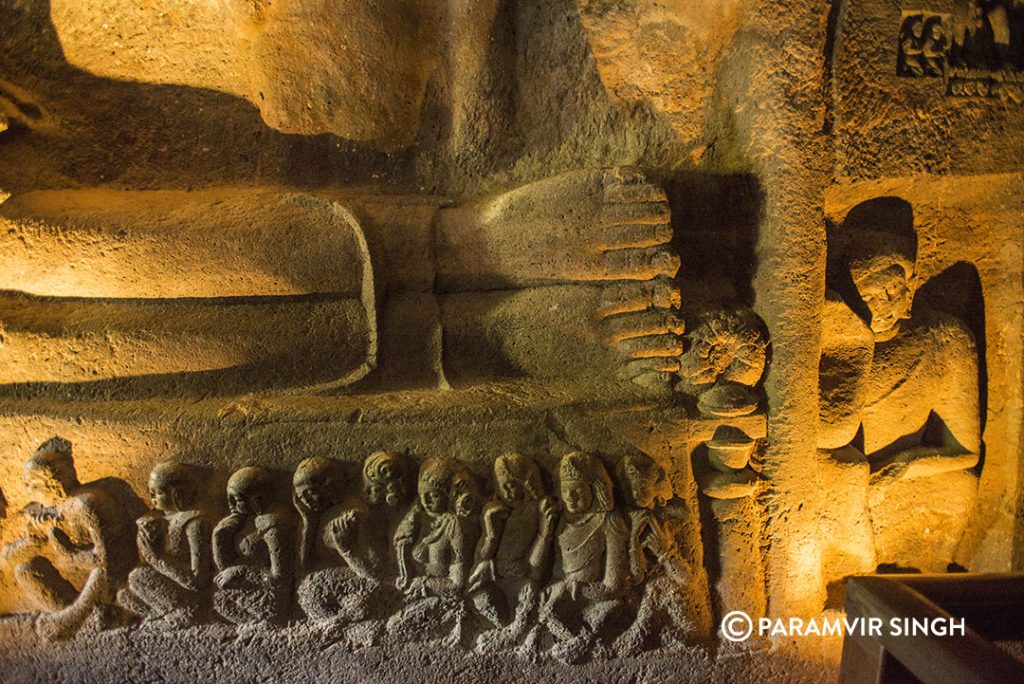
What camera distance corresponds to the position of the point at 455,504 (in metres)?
1.96

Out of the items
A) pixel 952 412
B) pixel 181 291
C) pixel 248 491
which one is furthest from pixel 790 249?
pixel 181 291

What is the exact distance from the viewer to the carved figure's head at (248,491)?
1948 millimetres

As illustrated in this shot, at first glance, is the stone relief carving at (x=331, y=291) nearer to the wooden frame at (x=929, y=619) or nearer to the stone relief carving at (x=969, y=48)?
the wooden frame at (x=929, y=619)

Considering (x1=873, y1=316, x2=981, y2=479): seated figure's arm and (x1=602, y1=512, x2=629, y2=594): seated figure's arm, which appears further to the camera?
(x1=873, y1=316, x2=981, y2=479): seated figure's arm

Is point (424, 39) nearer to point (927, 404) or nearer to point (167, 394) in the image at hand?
point (167, 394)

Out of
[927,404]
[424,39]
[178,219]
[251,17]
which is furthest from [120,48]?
[927,404]

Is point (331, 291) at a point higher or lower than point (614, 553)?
higher

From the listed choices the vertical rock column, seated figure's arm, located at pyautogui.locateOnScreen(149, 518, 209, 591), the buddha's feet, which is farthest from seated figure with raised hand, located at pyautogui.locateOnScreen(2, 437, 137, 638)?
the vertical rock column

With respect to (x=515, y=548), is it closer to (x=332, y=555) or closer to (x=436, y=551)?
(x=436, y=551)

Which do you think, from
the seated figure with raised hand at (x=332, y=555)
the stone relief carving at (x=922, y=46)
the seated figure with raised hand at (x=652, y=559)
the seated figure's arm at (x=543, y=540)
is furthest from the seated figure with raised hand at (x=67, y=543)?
the stone relief carving at (x=922, y=46)

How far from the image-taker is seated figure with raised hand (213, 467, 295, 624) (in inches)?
77.4

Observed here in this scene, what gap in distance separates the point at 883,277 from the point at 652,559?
3.74ft

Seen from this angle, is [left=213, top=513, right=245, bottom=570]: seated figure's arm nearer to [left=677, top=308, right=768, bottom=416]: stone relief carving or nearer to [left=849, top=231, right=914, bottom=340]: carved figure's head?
[left=677, top=308, right=768, bottom=416]: stone relief carving

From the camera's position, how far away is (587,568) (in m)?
1.99
